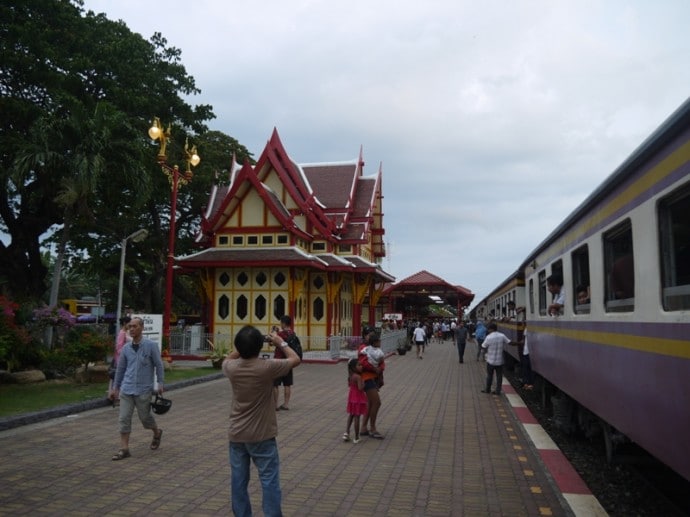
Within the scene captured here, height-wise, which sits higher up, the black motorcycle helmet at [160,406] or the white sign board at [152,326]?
the white sign board at [152,326]

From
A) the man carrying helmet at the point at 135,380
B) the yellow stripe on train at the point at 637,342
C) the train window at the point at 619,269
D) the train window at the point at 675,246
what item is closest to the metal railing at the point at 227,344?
the man carrying helmet at the point at 135,380

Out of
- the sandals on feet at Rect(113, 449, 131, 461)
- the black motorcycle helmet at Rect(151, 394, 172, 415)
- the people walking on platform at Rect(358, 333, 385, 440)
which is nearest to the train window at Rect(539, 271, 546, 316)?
the people walking on platform at Rect(358, 333, 385, 440)

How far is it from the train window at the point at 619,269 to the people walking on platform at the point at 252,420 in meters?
2.91

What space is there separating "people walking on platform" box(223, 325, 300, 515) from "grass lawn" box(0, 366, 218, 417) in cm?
694

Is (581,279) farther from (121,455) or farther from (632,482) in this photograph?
(121,455)

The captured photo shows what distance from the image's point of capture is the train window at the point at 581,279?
6355 millimetres

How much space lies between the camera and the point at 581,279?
6.76 m

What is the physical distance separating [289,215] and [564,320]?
19690 mm

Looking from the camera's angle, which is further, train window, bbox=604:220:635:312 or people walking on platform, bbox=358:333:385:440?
people walking on platform, bbox=358:333:385:440

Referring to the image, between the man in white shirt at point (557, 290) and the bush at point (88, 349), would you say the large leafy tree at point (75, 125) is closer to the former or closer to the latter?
the bush at point (88, 349)

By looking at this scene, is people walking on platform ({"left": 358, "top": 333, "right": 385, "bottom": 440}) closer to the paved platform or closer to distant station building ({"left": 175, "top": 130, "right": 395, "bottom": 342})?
the paved platform

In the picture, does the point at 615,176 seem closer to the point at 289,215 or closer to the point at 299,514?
the point at 299,514

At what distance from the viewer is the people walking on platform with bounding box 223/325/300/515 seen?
12.9 ft

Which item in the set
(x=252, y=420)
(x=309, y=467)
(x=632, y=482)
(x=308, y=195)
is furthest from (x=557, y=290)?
(x=308, y=195)
